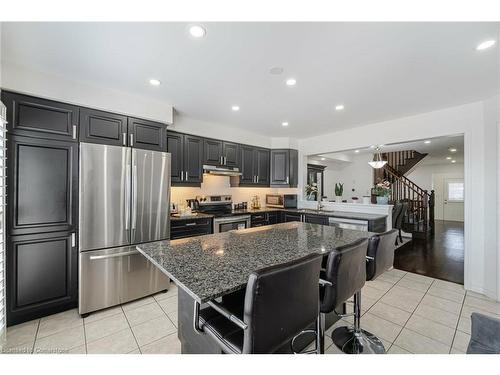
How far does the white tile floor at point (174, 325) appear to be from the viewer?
1.87 m

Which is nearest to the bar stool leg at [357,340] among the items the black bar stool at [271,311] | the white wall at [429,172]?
the black bar stool at [271,311]

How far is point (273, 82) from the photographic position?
2.40 m

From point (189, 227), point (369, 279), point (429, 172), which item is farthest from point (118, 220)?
point (429, 172)

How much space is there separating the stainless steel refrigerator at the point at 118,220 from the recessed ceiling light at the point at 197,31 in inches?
61.8

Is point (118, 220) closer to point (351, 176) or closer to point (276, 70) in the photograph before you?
point (276, 70)

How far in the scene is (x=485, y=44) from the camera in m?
1.75

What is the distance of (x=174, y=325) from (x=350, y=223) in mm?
3024

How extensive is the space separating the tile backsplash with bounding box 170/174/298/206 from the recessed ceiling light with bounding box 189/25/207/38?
8.37ft

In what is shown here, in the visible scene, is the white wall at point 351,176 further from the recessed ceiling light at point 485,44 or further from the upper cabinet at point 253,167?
the recessed ceiling light at point 485,44

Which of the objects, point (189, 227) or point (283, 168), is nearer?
point (189, 227)
